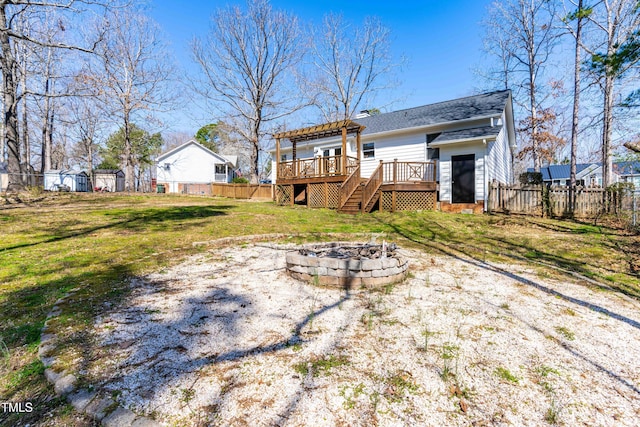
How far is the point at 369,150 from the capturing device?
1662cm

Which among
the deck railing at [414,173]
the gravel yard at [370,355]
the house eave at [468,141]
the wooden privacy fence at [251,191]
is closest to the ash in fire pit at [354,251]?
the gravel yard at [370,355]

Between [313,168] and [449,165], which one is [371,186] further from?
[449,165]

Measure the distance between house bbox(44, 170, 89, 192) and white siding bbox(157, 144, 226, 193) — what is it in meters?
6.66

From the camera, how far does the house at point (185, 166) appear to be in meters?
31.3

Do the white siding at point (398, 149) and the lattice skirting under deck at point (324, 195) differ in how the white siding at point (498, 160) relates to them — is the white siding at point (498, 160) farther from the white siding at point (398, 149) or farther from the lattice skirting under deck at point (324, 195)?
the lattice skirting under deck at point (324, 195)

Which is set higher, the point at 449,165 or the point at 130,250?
the point at 449,165

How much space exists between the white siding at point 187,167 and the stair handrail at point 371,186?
2540cm

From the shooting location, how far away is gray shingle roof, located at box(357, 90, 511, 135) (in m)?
13.4

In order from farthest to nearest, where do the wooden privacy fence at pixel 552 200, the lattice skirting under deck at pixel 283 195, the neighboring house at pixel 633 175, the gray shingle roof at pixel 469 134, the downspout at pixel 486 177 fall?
the lattice skirting under deck at pixel 283 195
the downspout at pixel 486 177
the gray shingle roof at pixel 469 134
the wooden privacy fence at pixel 552 200
the neighboring house at pixel 633 175

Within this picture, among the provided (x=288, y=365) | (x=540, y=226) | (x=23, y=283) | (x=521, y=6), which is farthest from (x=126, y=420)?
(x=521, y=6)

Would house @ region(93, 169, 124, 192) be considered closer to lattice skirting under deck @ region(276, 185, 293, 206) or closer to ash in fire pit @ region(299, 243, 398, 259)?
lattice skirting under deck @ region(276, 185, 293, 206)

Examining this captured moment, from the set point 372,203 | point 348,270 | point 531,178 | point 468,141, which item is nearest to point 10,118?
point 372,203

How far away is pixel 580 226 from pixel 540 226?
1322 mm

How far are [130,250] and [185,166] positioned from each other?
29.3 meters
